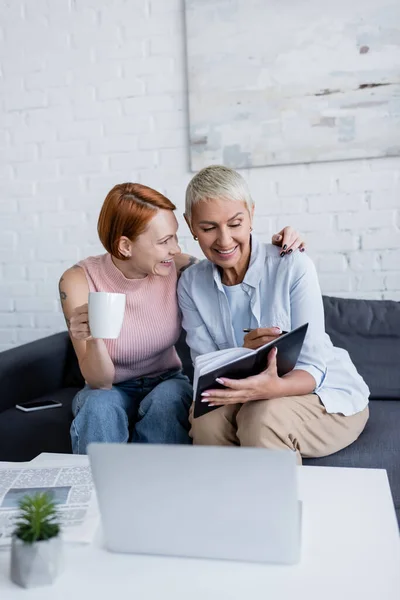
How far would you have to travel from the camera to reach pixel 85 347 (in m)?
1.76

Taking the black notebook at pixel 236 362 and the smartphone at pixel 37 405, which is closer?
the black notebook at pixel 236 362

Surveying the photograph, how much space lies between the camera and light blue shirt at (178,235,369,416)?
1.63 metres

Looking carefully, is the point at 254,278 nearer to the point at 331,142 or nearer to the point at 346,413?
the point at 346,413

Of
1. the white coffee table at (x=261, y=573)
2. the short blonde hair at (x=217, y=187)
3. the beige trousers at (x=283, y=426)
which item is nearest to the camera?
the white coffee table at (x=261, y=573)

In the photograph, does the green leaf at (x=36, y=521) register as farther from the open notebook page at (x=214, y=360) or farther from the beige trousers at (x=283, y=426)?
the beige trousers at (x=283, y=426)

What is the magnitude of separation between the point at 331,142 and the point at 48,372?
4.39 ft

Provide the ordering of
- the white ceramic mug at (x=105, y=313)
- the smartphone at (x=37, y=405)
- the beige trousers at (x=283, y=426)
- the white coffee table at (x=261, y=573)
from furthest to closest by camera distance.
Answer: the smartphone at (x=37, y=405), the beige trousers at (x=283, y=426), the white ceramic mug at (x=105, y=313), the white coffee table at (x=261, y=573)

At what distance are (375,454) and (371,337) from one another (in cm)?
59

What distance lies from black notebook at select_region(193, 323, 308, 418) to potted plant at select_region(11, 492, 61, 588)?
1.62 feet

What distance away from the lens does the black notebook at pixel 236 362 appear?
4.28ft

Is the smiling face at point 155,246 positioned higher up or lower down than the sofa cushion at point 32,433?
higher up

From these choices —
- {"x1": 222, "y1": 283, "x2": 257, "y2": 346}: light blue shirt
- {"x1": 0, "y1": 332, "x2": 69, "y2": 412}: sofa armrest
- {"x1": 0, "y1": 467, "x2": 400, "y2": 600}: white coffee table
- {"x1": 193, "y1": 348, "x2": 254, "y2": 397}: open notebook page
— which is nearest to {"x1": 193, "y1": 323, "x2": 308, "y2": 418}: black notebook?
{"x1": 193, "y1": 348, "x2": 254, "y2": 397}: open notebook page

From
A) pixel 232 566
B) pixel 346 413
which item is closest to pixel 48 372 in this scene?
pixel 346 413

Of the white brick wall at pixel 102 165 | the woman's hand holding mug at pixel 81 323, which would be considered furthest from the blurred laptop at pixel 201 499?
the white brick wall at pixel 102 165
